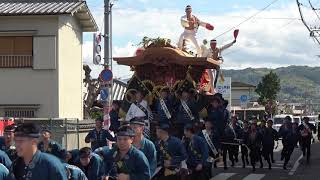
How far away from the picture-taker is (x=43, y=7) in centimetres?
2917

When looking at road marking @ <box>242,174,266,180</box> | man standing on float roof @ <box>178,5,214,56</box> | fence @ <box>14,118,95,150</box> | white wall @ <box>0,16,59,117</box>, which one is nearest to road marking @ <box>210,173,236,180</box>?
road marking @ <box>242,174,266,180</box>

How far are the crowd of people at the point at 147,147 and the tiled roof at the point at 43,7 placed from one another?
1076 centimetres

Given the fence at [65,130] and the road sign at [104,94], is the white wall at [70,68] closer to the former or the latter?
the fence at [65,130]

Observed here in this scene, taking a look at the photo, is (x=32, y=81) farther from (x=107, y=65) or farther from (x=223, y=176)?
(x=223, y=176)

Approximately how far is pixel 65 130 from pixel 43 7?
958cm

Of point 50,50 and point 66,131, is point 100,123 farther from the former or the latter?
point 50,50

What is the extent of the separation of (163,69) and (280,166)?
7935 mm

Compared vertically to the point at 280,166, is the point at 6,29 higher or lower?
higher

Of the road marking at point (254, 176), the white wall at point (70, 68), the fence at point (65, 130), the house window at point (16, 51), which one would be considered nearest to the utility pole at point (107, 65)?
the fence at point (65, 130)

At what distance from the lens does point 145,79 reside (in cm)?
1605

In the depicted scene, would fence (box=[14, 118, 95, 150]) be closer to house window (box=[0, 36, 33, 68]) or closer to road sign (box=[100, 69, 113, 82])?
road sign (box=[100, 69, 113, 82])

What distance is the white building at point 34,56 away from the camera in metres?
28.9

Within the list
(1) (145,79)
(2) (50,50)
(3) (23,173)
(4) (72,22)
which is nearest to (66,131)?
(1) (145,79)

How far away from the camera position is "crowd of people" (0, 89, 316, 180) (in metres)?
6.09
